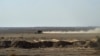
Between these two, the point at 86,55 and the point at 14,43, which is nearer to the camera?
the point at 86,55

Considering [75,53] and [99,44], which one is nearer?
[75,53]

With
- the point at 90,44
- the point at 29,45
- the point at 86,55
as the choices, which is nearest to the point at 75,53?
the point at 86,55

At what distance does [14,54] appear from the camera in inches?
392

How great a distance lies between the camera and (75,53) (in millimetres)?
10148

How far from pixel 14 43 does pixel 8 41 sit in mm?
684

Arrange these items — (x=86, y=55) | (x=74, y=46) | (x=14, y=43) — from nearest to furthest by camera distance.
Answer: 1. (x=86, y=55)
2. (x=74, y=46)
3. (x=14, y=43)

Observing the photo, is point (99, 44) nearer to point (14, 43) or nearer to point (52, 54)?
point (52, 54)

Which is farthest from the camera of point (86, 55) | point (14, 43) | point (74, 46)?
point (14, 43)

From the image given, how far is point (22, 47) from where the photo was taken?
40.0ft

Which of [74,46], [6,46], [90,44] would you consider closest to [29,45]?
[6,46]

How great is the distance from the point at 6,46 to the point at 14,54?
8.46ft

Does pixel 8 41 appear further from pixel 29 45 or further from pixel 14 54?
pixel 14 54

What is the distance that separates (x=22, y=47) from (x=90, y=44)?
3356 mm

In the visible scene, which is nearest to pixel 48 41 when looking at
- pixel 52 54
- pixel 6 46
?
pixel 6 46
